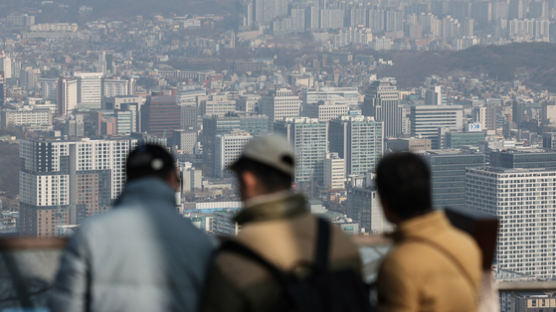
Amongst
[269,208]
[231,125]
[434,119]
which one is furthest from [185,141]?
[269,208]

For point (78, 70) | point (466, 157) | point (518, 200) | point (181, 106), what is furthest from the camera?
point (78, 70)

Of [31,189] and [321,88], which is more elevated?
[321,88]

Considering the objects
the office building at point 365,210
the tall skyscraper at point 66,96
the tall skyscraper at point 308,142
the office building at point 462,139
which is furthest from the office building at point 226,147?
the tall skyscraper at point 66,96

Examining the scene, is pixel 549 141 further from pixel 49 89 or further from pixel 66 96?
pixel 49 89

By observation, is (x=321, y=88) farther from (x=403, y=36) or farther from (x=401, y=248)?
(x=401, y=248)

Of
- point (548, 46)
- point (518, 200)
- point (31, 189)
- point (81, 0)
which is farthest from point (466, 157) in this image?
point (81, 0)

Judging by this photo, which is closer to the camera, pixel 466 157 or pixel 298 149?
pixel 466 157
